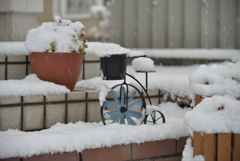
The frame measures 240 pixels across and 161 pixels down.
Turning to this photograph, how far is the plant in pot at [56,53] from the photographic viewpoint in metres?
2.64

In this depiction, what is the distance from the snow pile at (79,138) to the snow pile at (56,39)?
2.24ft

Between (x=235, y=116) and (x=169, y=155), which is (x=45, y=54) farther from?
(x=235, y=116)

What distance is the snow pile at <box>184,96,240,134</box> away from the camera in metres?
1.89

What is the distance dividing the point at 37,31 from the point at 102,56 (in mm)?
714

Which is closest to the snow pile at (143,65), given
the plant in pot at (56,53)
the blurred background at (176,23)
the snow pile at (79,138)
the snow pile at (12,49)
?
the snow pile at (79,138)

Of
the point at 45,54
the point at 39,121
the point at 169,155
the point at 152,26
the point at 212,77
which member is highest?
the point at 152,26

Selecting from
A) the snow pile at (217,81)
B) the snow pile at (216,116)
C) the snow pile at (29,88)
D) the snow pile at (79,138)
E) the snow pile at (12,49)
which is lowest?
the snow pile at (79,138)

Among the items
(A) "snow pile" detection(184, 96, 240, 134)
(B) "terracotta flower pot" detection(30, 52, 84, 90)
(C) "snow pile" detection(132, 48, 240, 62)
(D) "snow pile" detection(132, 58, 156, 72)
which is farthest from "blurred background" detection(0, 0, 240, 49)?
(A) "snow pile" detection(184, 96, 240, 134)

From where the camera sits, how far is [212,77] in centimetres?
219

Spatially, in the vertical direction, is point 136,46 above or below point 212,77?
above

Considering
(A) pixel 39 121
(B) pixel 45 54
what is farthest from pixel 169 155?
(B) pixel 45 54

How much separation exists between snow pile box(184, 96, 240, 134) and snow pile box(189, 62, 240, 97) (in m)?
0.11

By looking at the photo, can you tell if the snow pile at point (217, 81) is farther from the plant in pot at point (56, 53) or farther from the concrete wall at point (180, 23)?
the concrete wall at point (180, 23)

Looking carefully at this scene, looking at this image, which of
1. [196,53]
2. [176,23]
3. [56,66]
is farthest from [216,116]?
[176,23]
